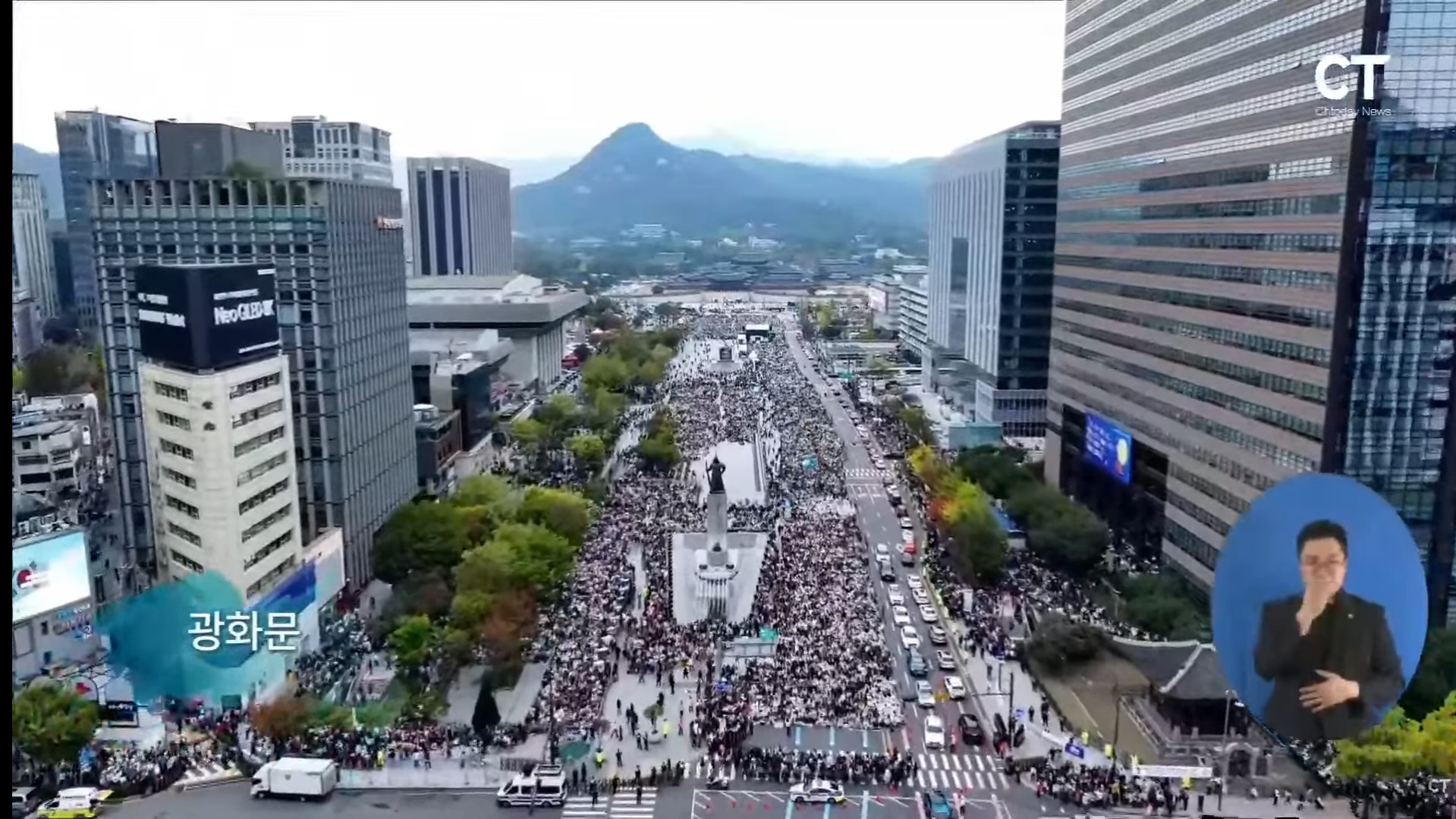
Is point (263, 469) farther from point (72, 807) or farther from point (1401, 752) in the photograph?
point (1401, 752)

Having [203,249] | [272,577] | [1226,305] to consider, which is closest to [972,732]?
[1226,305]

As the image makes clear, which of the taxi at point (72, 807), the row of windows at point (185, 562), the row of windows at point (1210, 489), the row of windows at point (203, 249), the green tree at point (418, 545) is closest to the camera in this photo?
the taxi at point (72, 807)

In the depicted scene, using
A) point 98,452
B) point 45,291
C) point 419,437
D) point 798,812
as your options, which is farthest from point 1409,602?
point 45,291

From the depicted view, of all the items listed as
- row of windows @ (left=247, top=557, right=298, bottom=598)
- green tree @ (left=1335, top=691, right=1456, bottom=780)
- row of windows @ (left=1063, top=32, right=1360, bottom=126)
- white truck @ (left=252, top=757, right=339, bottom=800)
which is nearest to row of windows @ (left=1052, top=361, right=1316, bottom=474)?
green tree @ (left=1335, top=691, right=1456, bottom=780)

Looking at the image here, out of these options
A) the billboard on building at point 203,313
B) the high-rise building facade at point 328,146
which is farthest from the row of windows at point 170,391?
the high-rise building facade at point 328,146

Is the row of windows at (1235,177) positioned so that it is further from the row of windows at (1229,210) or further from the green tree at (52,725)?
the green tree at (52,725)
